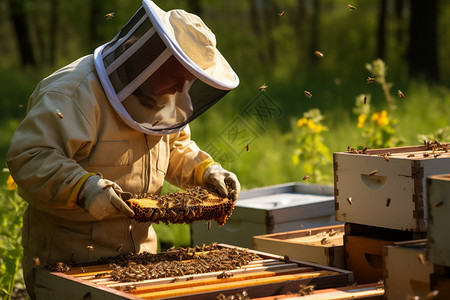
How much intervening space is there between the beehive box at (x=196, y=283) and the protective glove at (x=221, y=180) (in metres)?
0.48

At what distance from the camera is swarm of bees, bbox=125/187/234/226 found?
3.21 m

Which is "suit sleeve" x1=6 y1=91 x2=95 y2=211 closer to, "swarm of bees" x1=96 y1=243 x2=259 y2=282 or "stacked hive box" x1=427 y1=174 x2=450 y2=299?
"swarm of bees" x1=96 y1=243 x2=259 y2=282

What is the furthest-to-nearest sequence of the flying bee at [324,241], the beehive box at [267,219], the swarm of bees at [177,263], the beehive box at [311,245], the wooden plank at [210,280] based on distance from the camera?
1. the beehive box at [267,219]
2. the flying bee at [324,241]
3. the beehive box at [311,245]
4. the swarm of bees at [177,263]
5. the wooden plank at [210,280]

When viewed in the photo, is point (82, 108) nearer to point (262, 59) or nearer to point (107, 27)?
point (107, 27)

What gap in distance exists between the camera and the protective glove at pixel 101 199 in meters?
3.13

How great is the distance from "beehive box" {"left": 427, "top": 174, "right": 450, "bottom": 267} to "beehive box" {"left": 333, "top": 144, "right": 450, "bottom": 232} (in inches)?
26.9

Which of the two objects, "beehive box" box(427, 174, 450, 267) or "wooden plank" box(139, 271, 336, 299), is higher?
"beehive box" box(427, 174, 450, 267)

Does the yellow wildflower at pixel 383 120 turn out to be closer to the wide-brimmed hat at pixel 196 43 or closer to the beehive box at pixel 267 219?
the beehive box at pixel 267 219

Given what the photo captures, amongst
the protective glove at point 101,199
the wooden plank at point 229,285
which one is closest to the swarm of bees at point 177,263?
the wooden plank at point 229,285

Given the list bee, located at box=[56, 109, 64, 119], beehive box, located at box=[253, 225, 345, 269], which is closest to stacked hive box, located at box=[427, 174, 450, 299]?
beehive box, located at box=[253, 225, 345, 269]

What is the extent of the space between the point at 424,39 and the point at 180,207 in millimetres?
13959

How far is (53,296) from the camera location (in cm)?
316

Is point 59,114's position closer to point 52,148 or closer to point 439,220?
point 52,148

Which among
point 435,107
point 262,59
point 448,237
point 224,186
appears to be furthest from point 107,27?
point 448,237
